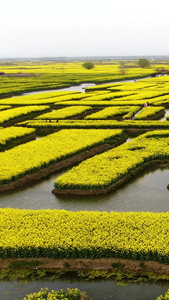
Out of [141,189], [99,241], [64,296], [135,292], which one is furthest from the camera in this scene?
[141,189]

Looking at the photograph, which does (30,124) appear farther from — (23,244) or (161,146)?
(23,244)

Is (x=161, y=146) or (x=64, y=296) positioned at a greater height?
(x=161, y=146)

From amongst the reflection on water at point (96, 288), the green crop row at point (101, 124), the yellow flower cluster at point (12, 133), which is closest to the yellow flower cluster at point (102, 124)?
the green crop row at point (101, 124)

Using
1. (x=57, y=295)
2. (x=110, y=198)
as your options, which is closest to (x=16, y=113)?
(x=110, y=198)

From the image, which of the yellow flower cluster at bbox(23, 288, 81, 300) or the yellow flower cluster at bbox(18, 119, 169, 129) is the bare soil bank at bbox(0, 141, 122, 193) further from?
the yellow flower cluster at bbox(23, 288, 81, 300)

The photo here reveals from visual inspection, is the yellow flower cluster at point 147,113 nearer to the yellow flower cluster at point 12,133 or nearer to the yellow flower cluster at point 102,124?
the yellow flower cluster at point 102,124

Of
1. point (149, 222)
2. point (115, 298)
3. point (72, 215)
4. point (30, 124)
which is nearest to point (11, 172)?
point (72, 215)
